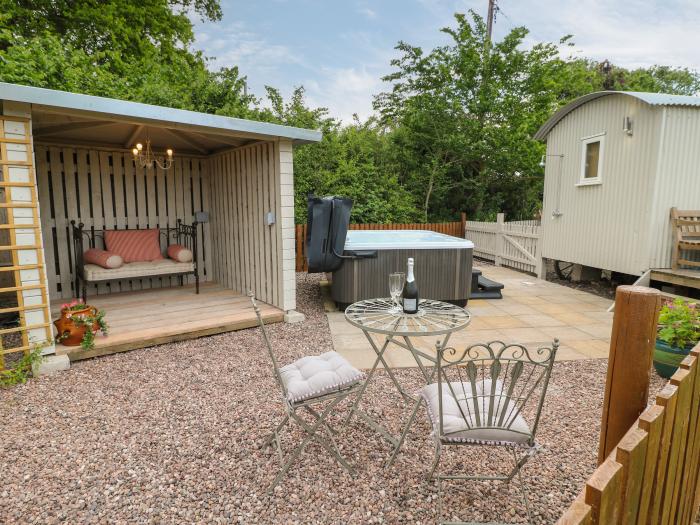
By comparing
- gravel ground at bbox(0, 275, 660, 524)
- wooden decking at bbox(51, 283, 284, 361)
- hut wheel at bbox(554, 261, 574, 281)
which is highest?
hut wheel at bbox(554, 261, 574, 281)

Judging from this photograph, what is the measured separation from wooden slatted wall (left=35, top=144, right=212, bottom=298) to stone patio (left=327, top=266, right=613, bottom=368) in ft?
10.2

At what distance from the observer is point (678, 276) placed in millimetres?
4980

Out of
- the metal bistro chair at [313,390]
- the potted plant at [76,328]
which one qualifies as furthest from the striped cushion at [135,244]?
the metal bistro chair at [313,390]

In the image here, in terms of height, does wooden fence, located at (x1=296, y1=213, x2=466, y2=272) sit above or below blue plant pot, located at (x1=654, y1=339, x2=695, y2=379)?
above

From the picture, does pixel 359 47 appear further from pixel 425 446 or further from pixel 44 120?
Answer: pixel 425 446

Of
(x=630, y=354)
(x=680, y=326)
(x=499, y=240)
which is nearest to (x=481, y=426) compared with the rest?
(x=630, y=354)

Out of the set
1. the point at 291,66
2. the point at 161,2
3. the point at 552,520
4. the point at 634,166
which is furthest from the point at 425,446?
the point at 161,2

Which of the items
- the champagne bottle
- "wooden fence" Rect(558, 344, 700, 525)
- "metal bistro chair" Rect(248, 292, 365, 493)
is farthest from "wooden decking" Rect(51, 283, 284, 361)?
"wooden fence" Rect(558, 344, 700, 525)

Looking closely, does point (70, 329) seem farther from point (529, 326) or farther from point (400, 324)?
point (529, 326)

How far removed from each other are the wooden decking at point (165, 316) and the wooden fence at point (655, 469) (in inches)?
Answer: 151

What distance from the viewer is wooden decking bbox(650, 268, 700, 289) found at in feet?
15.8

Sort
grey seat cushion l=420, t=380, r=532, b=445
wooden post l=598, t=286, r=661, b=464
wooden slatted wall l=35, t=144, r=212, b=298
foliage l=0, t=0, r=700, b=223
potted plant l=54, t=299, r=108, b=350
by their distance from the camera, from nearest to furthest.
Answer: wooden post l=598, t=286, r=661, b=464 < grey seat cushion l=420, t=380, r=532, b=445 < potted plant l=54, t=299, r=108, b=350 < wooden slatted wall l=35, t=144, r=212, b=298 < foliage l=0, t=0, r=700, b=223

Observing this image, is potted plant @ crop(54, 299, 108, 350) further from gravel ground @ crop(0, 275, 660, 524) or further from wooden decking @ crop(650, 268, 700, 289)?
wooden decking @ crop(650, 268, 700, 289)

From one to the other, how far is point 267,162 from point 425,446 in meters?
3.55
